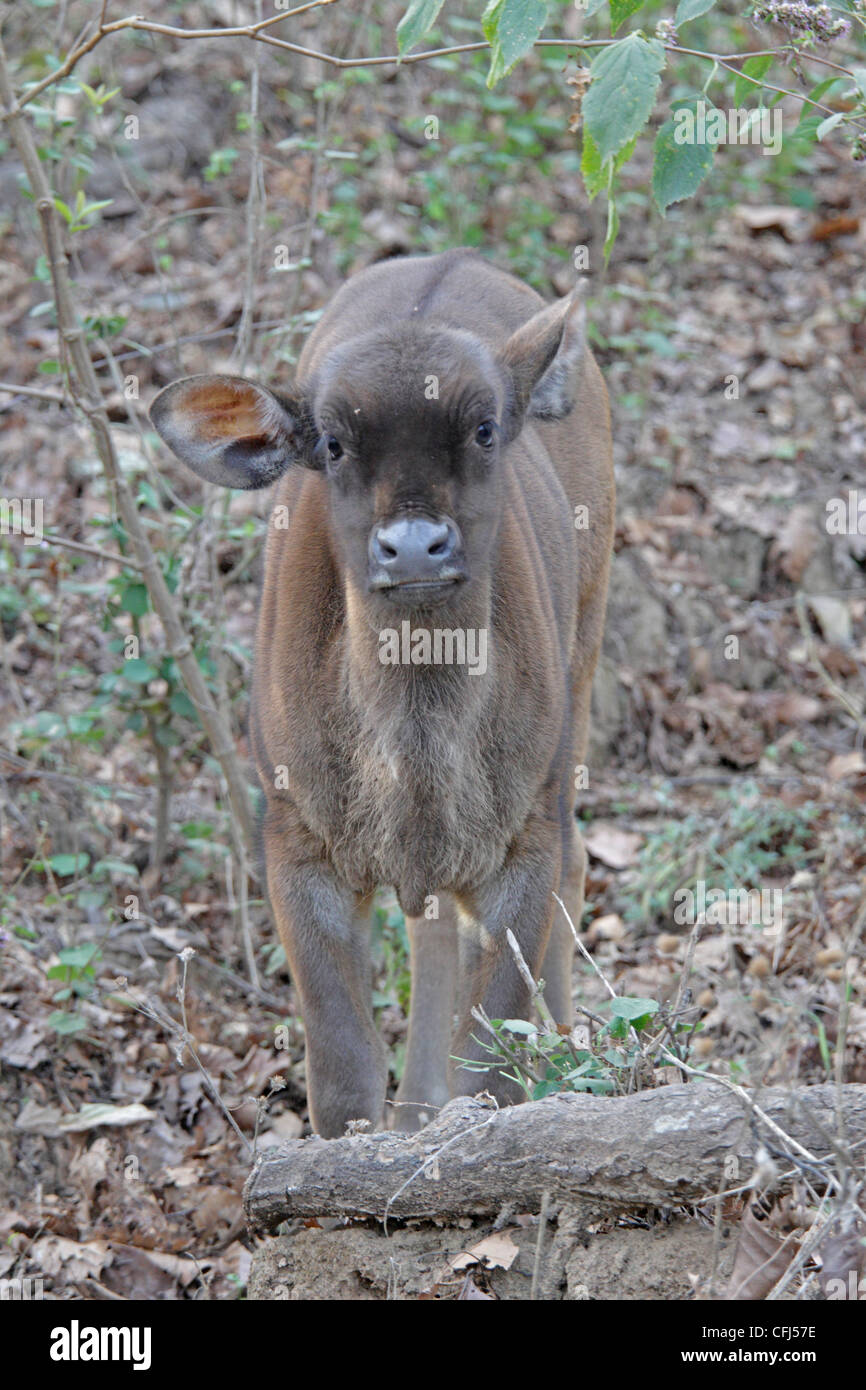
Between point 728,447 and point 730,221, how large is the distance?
11.0 feet

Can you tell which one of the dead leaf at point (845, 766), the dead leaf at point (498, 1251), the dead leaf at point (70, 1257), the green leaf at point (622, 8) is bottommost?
the dead leaf at point (70, 1257)

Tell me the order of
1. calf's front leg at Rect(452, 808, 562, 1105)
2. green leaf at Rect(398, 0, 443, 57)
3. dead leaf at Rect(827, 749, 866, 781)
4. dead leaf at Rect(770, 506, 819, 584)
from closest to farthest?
green leaf at Rect(398, 0, 443, 57) < calf's front leg at Rect(452, 808, 562, 1105) < dead leaf at Rect(827, 749, 866, 781) < dead leaf at Rect(770, 506, 819, 584)

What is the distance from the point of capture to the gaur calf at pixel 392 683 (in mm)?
4727

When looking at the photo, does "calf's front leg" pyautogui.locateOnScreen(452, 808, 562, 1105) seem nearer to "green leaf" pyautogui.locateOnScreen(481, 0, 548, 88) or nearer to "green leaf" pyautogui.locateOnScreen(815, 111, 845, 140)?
"green leaf" pyautogui.locateOnScreen(815, 111, 845, 140)

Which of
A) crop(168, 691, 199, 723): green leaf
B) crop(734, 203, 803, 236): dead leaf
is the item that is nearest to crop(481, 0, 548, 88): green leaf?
crop(168, 691, 199, 723): green leaf

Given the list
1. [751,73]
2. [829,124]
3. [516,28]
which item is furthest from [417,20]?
[751,73]

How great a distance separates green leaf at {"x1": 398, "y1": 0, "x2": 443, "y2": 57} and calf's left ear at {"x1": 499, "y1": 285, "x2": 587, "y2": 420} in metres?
1.29

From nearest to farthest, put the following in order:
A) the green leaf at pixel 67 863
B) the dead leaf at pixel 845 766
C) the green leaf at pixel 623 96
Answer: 1. the green leaf at pixel 623 96
2. the green leaf at pixel 67 863
3. the dead leaf at pixel 845 766

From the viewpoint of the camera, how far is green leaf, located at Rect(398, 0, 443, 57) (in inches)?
153

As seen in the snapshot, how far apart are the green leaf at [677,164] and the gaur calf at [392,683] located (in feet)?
2.62

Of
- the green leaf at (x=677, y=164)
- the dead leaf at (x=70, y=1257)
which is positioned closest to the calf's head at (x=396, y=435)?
the green leaf at (x=677, y=164)

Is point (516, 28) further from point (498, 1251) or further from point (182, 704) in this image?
point (182, 704)

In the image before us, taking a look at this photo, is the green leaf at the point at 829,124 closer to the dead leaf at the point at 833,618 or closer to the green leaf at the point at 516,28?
the green leaf at the point at 516,28
